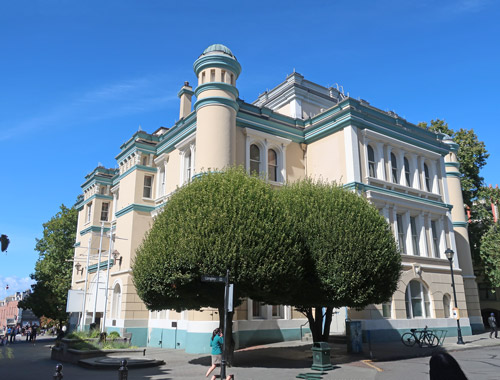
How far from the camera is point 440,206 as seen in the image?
28656mm

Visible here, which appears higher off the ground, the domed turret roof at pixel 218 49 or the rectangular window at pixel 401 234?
the domed turret roof at pixel 218 49

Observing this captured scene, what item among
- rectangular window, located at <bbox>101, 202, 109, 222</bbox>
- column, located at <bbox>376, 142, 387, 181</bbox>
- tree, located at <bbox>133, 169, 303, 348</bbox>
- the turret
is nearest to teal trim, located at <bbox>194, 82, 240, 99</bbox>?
the turret

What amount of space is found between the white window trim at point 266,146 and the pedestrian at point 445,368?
21.5 meters

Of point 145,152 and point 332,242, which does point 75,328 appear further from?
point 332,242

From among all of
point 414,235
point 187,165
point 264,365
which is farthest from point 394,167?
point 264,365

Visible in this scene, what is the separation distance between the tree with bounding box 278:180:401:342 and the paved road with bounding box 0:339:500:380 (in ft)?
6.84

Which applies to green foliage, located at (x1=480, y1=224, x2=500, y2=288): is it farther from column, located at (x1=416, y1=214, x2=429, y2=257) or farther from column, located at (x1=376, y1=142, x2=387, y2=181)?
column, located at (x1=376, y1=142, x2=387, y2=181)

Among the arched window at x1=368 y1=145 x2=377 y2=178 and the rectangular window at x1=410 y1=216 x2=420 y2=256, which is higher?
the arched window at x1=368 y1=145 x2=377 y2=178

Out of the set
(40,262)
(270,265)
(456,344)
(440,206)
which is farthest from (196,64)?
(40,262)

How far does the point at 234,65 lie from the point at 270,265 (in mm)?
14216

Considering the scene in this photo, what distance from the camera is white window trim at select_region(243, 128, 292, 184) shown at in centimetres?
2541

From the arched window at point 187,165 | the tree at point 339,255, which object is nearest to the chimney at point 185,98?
the arched window at point 187,165

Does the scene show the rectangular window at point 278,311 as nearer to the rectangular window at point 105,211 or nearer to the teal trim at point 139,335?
the teal trim at point 139,335

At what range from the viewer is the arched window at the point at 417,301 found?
994 inches
